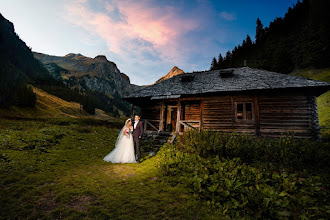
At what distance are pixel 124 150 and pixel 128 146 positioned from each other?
0.29 metres

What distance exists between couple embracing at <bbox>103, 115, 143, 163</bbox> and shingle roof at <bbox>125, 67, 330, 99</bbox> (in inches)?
245

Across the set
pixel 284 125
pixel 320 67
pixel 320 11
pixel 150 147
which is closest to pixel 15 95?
pixel 150 147

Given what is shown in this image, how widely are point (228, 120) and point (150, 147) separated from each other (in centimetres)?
708

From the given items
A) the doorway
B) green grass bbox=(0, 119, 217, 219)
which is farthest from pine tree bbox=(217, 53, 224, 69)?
green grass bbox=(0, 119, 217, 219)

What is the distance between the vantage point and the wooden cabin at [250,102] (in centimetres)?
1065

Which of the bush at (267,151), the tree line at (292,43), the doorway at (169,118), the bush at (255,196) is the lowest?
the bush at (255,196)

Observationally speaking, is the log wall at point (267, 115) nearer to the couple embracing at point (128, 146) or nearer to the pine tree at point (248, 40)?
the couple embracing at point (128, 146)

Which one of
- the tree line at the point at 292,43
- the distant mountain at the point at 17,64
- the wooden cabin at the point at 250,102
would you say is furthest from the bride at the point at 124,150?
the tree line at the point at 292,43

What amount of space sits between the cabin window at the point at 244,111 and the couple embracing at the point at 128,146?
8882 millimetres

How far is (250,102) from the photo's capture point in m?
12.1

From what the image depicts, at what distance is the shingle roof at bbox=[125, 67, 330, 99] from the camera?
34.7 feet

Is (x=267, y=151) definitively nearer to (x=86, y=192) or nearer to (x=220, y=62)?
(x=86, y=192)

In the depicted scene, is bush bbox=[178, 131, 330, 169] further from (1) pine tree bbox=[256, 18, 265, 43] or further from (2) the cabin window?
(1) pine tree bbox=[256, 18, 265, 43]

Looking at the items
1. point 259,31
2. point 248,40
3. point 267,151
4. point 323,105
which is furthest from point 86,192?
point 259,31
